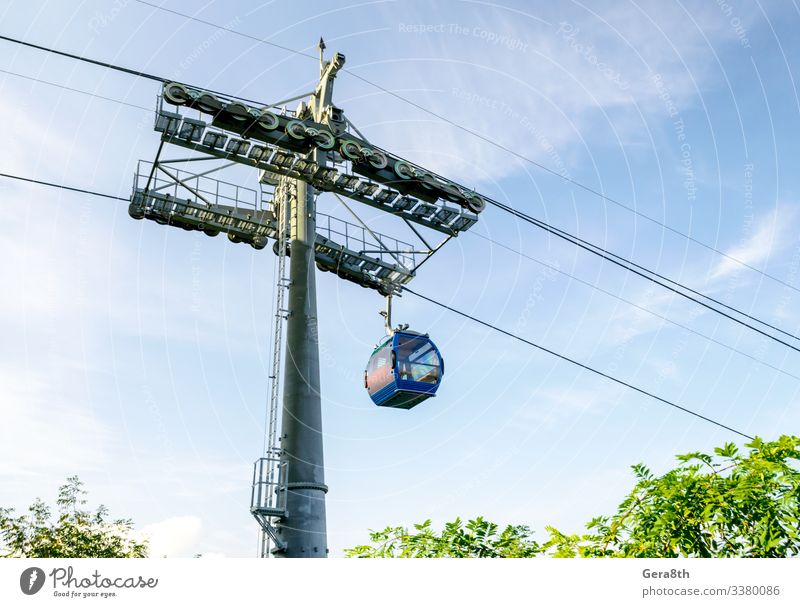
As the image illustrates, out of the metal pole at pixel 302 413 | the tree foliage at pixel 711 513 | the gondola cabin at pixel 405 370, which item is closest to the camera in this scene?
the tree foliage at pixel 711 513

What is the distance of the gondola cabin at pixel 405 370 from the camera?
16953mm

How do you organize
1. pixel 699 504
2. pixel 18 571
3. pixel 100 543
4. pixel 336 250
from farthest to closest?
pixel 100 543 < pixel 336 250 < pixel 699 504 < pixel 18 571

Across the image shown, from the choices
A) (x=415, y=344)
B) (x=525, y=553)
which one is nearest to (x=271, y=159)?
(x=415, y=344)

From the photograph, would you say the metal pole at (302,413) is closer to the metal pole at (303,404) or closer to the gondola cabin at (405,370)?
the metal pole at (303,404)

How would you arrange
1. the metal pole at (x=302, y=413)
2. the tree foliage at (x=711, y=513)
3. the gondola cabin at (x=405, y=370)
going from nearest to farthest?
the tree foliage at (x=711, y=513) → the metal pole at (x=302, y=413) → the gondola cabin at (x=405, y=370)

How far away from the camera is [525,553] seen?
663cm

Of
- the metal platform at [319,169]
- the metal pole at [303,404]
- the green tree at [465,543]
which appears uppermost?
the metal platform at [319,169]

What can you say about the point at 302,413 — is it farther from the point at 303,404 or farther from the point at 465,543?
the point at 465,543

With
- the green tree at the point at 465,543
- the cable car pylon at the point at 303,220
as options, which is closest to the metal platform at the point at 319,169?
the cable car pylon at the point at 303,220

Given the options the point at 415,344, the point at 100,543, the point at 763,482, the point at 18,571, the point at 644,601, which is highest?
the point at 415,344

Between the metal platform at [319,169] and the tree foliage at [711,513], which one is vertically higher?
the metal platform at [319,169]

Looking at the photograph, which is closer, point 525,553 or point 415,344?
point 525,553

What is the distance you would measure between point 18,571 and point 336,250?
1558 centimetres

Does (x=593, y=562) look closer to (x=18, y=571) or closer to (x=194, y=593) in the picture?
(x=194, y=593)
